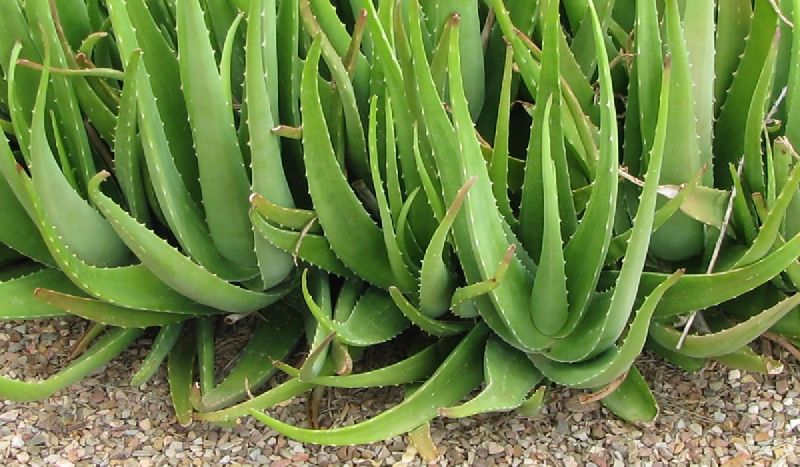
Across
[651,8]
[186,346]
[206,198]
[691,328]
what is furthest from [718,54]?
[186,346]

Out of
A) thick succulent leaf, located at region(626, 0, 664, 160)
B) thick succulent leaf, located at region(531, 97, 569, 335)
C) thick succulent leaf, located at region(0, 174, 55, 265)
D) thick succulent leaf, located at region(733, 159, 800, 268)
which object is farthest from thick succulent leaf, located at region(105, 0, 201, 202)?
thick succulent leaf, located at region(733, 159, 800, 268)

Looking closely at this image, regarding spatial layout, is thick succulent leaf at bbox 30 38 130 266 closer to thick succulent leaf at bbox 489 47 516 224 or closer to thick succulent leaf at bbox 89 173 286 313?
thick succulent leaf at bbox 89 173 286 313

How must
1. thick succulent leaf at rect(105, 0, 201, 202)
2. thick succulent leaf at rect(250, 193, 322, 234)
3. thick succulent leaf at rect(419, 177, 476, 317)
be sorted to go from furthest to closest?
thick succulent leaf at rect(105, 0, 201, 202), thick succulent leaf at rect(250, 193, 322, 234), thick succulent leaf at rect(419, 177, 476, 317)

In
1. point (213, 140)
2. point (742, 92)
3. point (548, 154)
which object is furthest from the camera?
point (742, 92)

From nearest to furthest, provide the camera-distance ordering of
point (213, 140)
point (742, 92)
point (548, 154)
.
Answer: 1. point (548, 154)
2. point (213, 140)
3. point (742, 92)

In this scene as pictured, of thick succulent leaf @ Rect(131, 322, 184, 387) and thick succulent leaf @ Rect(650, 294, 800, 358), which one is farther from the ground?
thick succulent leaf @ Rect(650, 294, 800, 358)

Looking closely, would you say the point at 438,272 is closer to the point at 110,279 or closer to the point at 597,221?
the point at 597,221

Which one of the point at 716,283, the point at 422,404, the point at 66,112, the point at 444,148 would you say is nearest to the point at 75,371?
Result: the point at 66,112
